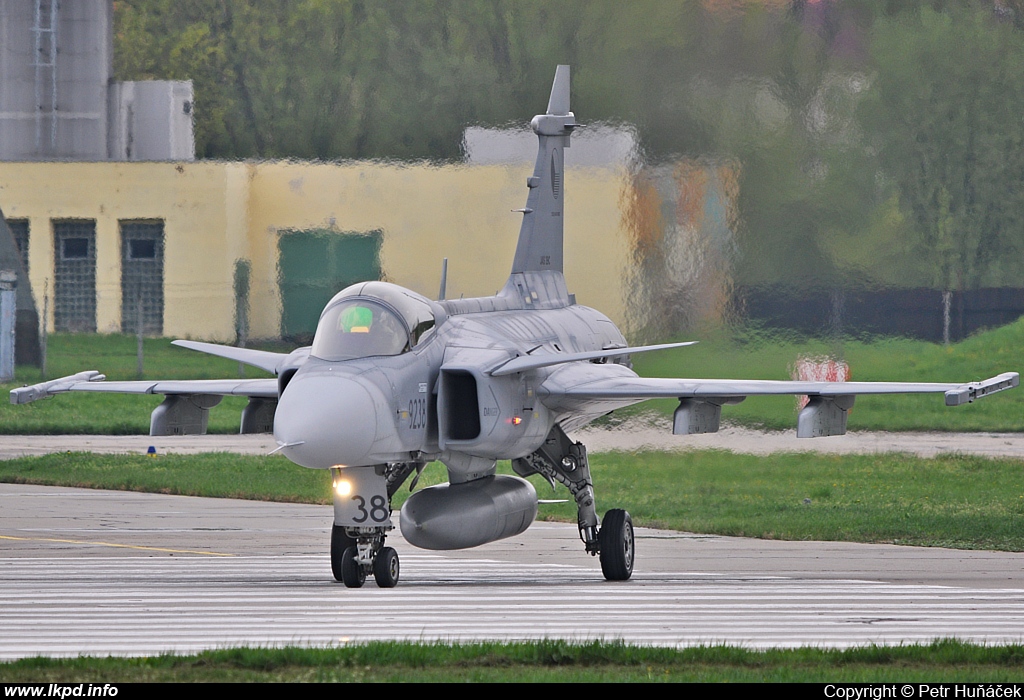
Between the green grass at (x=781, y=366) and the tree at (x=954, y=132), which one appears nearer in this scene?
the green grass at (x=781, y=366)

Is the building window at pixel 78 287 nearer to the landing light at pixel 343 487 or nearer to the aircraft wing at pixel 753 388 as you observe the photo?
the aircraft wing at pixel 753 388

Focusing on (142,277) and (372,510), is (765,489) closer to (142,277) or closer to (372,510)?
(372,510)

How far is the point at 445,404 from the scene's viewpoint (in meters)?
13.4

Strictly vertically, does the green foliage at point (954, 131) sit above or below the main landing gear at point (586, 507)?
above

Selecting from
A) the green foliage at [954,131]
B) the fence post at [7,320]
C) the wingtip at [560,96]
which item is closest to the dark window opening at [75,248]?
the fence post at [7,320]

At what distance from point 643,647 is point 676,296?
13.2 m

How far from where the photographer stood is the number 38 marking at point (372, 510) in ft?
42.4

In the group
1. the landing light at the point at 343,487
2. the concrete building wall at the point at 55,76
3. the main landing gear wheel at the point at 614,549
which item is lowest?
the main landing gear wheel at the point at 614,549

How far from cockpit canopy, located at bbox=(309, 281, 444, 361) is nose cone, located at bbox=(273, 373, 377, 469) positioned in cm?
49

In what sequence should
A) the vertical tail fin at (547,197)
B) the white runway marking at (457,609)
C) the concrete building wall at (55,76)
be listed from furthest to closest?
the concrete building wall at (55,76)
the vertical tail fin at (547,197)
the white runway marking at (457,609)

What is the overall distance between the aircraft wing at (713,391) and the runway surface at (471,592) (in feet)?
4.92

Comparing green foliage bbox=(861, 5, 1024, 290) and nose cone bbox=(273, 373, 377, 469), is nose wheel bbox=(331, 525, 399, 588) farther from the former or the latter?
green foliage bbox=(861, 5, 1024, 290)

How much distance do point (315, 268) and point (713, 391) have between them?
1249 centimetres

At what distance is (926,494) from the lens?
21031 mm
